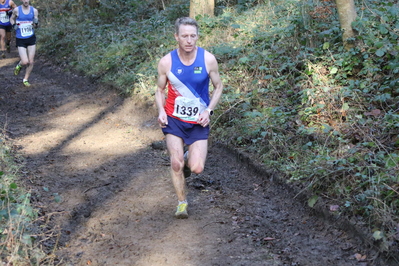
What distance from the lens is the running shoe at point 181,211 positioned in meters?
4.83

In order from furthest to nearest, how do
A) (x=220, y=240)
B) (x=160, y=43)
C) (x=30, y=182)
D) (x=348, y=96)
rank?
(x=160, y=43)
(x=348, y=96)
(x=30, y=182)
(x=220, y=240)

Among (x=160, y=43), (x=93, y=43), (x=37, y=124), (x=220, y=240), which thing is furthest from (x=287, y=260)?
(x=93, y=43)

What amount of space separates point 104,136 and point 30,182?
267 cm

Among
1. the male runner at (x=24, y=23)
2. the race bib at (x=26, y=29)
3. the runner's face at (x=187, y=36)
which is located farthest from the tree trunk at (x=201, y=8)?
the runner's face at (x=187, y=36)

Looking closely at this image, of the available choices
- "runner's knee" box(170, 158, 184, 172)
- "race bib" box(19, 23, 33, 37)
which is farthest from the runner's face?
"race bib" box(19, 23, 33, 37)

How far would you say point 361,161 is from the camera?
4766 millimetres

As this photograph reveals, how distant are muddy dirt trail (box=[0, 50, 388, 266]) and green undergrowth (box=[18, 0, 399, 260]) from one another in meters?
0.34

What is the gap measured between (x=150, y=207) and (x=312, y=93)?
9.78 feet

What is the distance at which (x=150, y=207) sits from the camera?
522 cm

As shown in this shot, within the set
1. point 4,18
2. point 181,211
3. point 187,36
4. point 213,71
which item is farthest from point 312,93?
point 4,18

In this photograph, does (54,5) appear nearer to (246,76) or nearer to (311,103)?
(246,76)

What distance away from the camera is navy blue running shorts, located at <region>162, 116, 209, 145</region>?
483 cm

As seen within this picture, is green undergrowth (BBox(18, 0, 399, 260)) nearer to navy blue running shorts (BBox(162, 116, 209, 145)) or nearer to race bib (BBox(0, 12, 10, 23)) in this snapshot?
navy blue running shorts (BBox(162, 116, 209, 145))

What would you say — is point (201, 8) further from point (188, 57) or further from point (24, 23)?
point (188, 57)
